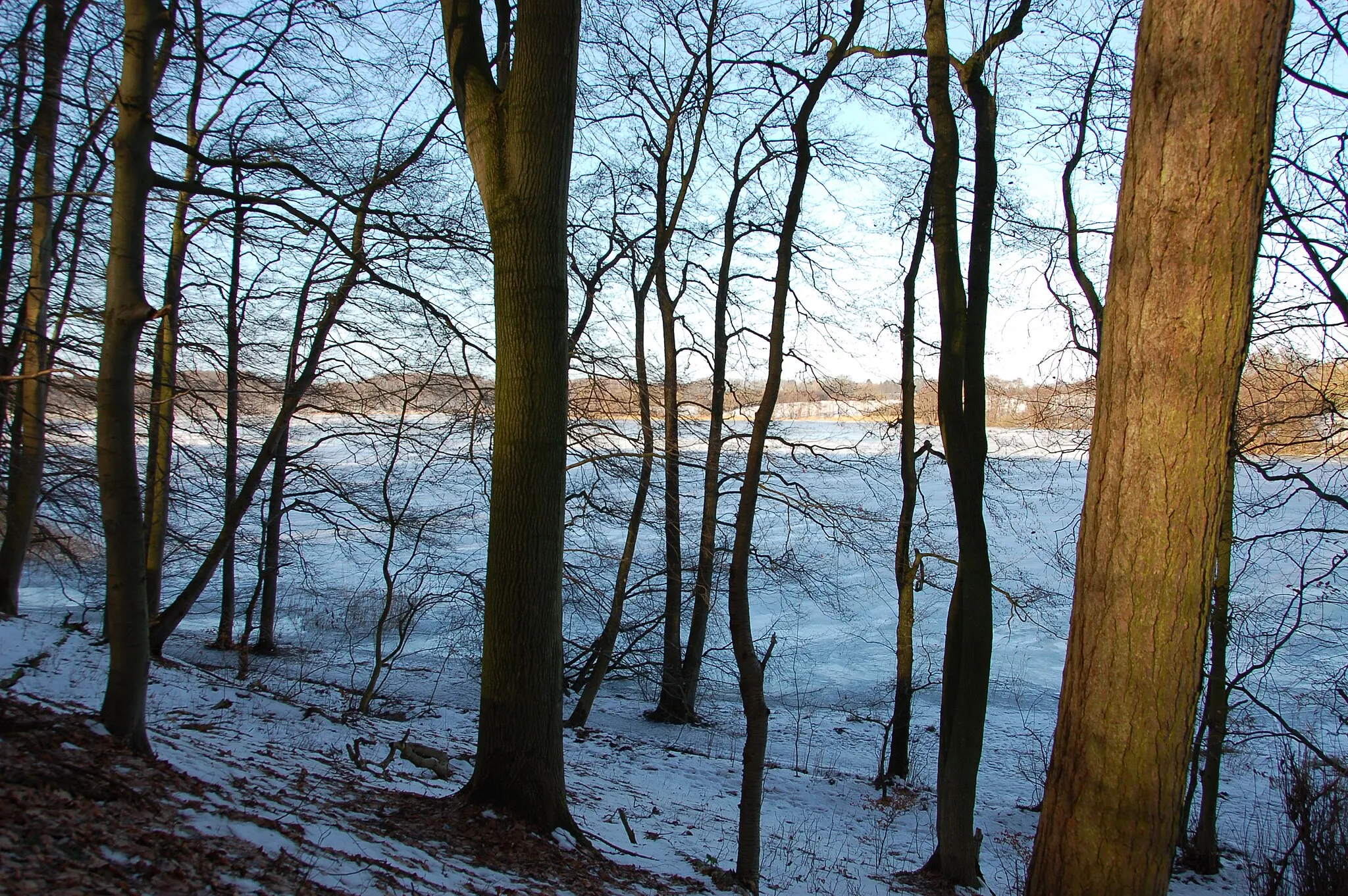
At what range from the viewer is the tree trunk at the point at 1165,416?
2.94 meters

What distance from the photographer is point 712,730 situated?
47.1 feet

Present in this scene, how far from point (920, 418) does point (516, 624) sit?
39.6 ft

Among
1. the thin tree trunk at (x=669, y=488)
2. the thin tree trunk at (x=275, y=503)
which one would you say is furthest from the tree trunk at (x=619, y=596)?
the thin tree trunk at (x=275, y=503)

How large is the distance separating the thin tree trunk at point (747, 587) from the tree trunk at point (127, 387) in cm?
386

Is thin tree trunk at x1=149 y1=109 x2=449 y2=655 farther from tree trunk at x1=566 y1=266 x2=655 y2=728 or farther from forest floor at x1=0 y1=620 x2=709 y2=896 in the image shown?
tree trunk at x1=566 y1=266 x2=655 y2=728

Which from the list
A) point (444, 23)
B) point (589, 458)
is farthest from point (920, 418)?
point (444, 23)

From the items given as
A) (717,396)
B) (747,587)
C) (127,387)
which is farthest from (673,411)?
(127,387)

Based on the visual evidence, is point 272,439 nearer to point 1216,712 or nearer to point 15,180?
point 15,180

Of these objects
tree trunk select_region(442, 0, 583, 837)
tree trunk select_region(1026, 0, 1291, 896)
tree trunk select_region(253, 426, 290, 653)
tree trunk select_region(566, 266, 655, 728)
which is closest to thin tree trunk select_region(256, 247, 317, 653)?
tree trunk select_region(253, 426, 290, 653)

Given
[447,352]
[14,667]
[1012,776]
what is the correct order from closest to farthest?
[14,667] → [447,352] → [1012,776]

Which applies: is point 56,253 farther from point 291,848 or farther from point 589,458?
point 291,848

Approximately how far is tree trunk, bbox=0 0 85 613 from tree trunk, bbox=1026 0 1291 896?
36.5ft

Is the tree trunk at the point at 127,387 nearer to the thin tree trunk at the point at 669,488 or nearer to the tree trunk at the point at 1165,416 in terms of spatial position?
the tree trunk at the point at 1165,416

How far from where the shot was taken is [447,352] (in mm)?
9227
